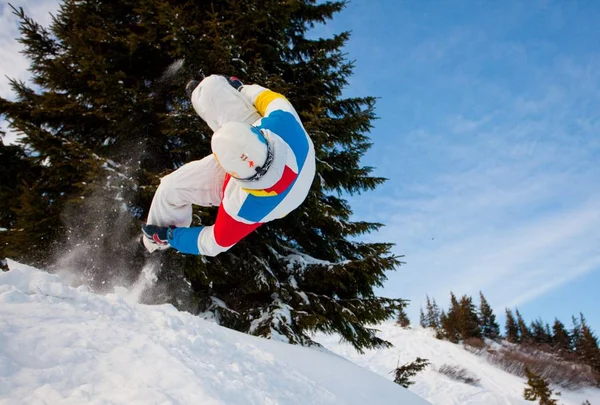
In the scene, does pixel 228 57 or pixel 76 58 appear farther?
pixel 76 58

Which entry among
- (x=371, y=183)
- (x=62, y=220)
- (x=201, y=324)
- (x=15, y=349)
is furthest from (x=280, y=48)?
(x=15, y=349)

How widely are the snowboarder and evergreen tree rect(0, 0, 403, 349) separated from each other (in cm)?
162

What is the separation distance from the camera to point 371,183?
7.12m

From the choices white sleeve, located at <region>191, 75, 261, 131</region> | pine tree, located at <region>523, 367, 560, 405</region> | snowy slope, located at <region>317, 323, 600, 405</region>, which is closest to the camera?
white sleeve, located at <region>191, 75, 261, 131</region>

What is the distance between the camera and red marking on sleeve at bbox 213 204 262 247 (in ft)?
9.13

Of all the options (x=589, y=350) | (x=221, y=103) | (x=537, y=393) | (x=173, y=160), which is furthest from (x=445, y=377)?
(x=589, y=350)

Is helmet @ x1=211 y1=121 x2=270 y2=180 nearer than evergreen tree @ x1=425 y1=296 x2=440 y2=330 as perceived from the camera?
Yes

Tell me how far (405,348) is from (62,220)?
1030 inches

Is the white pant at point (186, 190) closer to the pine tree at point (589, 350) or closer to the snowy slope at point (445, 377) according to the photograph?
the snowy slope at point (445, 377)

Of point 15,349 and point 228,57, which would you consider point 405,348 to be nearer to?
point 228,57

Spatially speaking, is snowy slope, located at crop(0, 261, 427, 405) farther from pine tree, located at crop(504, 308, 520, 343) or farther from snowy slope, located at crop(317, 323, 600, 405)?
pine tree, located at crop(504, 308, 520, 343)

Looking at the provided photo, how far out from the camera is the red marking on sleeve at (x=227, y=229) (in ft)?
9.13

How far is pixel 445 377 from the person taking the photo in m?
20.5

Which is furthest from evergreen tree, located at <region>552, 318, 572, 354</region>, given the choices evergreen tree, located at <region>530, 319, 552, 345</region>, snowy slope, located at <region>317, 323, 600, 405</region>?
snowy slope, located at <region>317, 323, 600, 405</region>
